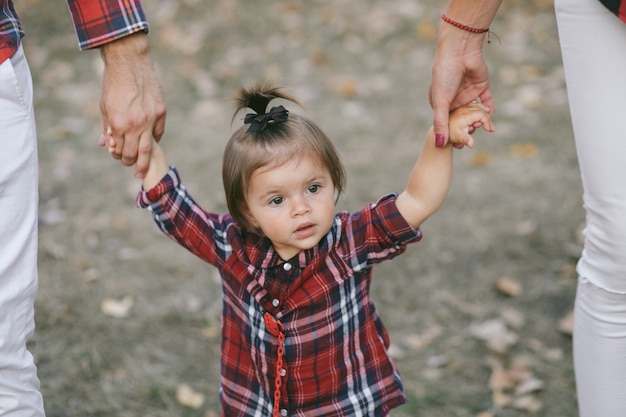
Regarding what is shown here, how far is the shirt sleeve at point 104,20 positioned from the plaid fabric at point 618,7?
120 centimetres

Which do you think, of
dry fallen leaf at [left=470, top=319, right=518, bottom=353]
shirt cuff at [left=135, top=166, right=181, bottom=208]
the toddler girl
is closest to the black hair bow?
the toddler girl

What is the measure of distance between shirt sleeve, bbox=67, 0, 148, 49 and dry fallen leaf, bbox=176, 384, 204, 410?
1.53 m

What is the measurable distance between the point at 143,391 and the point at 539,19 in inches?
186

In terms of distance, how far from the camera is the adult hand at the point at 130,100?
2.19m

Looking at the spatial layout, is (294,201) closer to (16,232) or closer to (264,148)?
(264,148)

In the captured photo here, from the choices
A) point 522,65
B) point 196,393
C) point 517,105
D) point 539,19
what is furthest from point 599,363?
point 539,19

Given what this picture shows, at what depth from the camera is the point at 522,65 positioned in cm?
594

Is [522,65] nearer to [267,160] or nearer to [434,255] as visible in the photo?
[434,255]

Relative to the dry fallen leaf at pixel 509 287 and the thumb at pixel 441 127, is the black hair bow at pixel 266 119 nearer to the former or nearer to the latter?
the thumb at pixel 441 127

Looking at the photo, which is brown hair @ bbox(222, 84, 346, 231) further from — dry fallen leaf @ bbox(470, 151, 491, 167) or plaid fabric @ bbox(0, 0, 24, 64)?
dry fallen leaf @ bbox(470, 151, 491, 167)

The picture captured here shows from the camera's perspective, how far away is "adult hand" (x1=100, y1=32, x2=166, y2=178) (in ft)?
7.18

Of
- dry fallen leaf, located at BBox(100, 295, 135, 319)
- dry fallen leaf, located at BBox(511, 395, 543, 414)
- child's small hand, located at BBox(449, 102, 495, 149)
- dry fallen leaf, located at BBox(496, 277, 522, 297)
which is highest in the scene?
child's small hand, located at BBox(449, 102, 495, 149)

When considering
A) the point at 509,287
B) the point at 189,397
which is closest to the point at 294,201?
the point at 189,397

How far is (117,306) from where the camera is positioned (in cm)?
378
